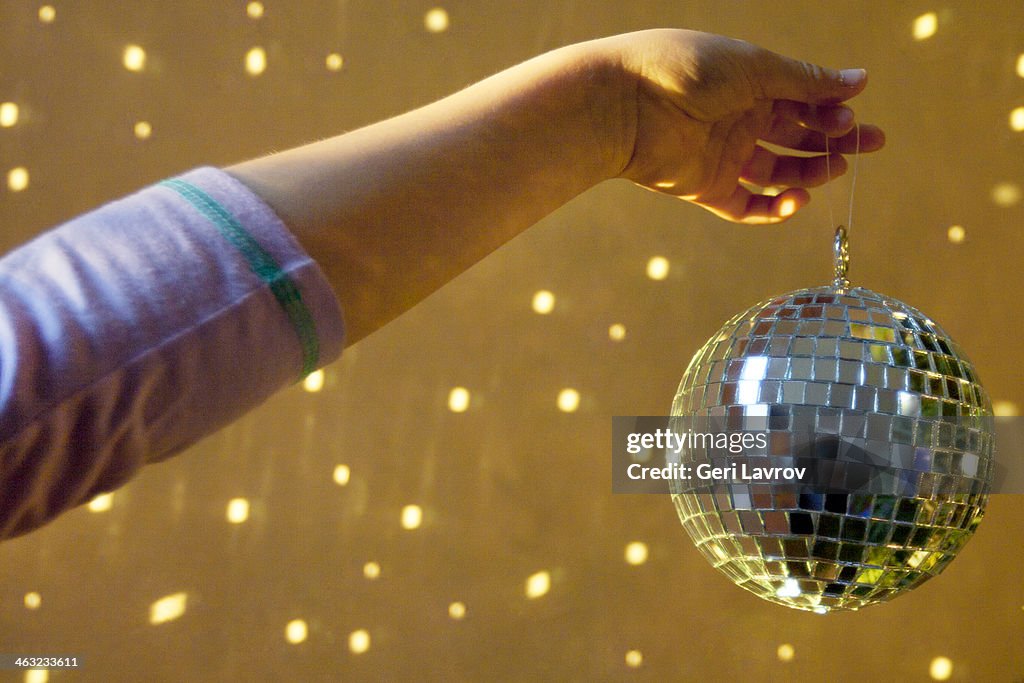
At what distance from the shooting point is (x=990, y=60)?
1444 millimetres

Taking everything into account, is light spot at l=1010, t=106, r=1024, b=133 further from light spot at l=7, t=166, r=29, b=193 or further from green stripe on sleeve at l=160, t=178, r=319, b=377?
light spot at l=7, t=166, r=29, b=193

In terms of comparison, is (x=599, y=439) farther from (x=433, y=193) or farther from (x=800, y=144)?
(x=433, y=193)

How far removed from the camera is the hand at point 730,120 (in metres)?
0.60

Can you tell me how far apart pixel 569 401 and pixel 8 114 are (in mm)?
1204

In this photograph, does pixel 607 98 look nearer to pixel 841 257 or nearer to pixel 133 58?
pixel 841 257

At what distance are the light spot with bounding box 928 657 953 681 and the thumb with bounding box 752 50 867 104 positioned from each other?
1075 mm

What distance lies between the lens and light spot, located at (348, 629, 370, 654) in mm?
1592

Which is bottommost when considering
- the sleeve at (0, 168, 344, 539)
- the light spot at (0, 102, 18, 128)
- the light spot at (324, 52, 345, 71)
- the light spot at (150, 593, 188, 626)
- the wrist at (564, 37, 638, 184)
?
the light spot at (150, 593, 188, 626)

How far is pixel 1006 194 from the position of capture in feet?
4.74

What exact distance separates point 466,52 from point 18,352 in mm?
1485

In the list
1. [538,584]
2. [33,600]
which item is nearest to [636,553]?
[538,584]

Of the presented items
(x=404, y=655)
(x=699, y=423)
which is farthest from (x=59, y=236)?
(x=404, y=655)

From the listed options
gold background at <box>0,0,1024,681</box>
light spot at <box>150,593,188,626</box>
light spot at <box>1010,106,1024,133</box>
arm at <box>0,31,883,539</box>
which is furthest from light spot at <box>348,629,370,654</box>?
light spot at <box>1010,106,1024,133</box>

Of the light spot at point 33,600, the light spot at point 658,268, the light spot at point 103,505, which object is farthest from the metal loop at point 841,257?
the light spot at point 33,600
